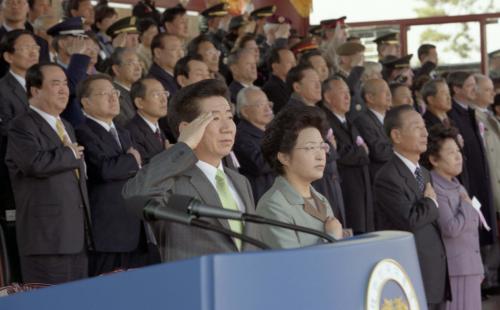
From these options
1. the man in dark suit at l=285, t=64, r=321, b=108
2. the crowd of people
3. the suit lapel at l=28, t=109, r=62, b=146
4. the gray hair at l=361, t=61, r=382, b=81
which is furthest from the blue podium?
the gray hair at l=361, t=61, r=382, b=81

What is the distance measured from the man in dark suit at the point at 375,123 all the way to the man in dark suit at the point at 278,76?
0.59 m

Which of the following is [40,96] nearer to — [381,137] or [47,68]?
[47,68]

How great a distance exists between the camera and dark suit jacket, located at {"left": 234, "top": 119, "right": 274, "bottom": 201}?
237 inches

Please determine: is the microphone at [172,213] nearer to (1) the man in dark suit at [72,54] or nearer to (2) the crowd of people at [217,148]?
(2) the crowd of people at [217,148]

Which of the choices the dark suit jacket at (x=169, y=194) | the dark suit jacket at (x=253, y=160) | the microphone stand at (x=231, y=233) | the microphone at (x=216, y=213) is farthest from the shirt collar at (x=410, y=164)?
the microphone stand at (x=231, y=233)

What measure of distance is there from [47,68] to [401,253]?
3.34m

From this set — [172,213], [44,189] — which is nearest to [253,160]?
[44,189]

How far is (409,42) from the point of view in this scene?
13.0 meters

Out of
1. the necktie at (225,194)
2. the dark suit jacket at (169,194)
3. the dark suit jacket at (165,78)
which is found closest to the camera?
the dark suit jacket at (169,194)

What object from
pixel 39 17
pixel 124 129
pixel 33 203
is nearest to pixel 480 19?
pixel 39 17

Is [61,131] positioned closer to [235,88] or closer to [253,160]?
[253,160]

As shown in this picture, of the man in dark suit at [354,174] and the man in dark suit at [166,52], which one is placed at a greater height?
the man in dark suit at [166,52]

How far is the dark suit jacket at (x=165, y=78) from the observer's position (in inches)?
268

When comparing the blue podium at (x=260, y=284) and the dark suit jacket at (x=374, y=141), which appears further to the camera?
the dark suit jacket at (x=374, y=141)
